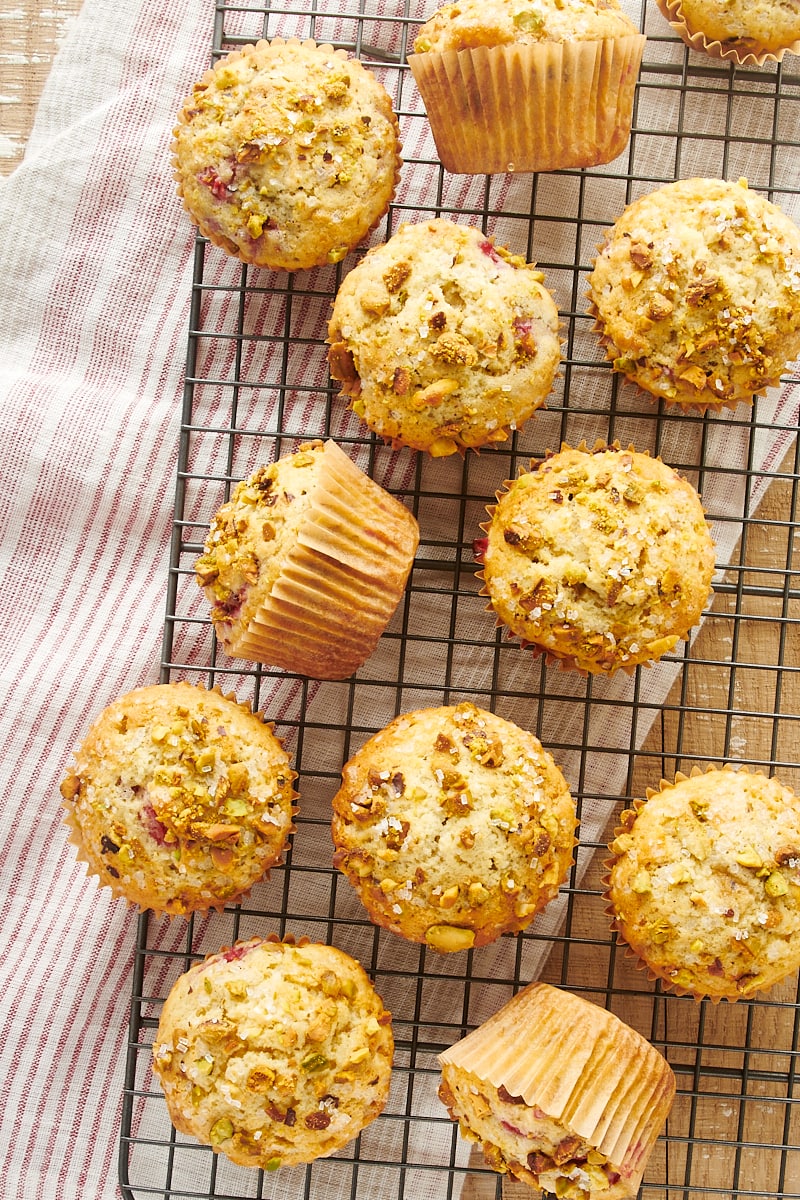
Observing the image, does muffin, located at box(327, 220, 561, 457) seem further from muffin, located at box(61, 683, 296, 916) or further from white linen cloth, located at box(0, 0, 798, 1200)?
muffin, located at box(61, 683, 296, 916)

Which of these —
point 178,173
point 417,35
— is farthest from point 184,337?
point 417,35

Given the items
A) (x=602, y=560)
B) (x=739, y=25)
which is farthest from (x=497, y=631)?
(x=739, y=25)

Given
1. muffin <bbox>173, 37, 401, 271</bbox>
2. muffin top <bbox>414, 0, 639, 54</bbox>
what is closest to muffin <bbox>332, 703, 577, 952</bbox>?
muffin <bbox>173, 37, 401, 271</bbox>

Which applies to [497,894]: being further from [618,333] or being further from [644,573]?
[618,333]

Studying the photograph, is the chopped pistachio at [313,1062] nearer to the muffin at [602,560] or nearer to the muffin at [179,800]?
the muffin at [179,800]

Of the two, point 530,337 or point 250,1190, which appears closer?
point 530,337

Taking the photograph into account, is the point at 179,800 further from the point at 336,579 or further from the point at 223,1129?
the point at 223,1129
